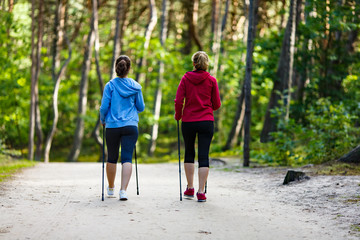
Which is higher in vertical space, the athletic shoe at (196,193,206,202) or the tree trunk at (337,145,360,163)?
the tree trunk at (337,145,360,163)

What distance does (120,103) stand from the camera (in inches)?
306

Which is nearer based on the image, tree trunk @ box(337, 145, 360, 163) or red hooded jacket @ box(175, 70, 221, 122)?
red hooded jacket @ box(175, 70, 221, 122)

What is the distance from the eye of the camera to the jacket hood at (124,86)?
7.78 m

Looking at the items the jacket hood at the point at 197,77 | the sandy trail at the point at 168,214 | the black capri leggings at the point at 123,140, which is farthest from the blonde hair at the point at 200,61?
the sandy trail at the point at 168,214

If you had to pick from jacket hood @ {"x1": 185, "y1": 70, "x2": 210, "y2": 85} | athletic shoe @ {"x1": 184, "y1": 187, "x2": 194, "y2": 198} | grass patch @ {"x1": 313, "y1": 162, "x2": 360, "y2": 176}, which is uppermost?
jacket hood @ {"x1": 185, "y1": 70, "x2": 210, "y2": 85}

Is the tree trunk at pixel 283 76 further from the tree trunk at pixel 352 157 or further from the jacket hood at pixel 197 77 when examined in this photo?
the jacket hood at pixel 197 77

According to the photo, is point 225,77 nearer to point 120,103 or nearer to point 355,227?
point 120,103

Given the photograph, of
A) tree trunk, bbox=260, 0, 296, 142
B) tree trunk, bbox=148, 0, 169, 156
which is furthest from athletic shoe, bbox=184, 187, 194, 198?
tree trunk, bbox=148, 0, 169, 156

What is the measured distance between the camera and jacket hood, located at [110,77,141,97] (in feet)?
25.5

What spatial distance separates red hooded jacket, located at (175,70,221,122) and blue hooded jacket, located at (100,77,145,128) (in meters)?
0.66

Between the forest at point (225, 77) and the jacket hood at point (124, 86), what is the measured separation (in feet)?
21.8

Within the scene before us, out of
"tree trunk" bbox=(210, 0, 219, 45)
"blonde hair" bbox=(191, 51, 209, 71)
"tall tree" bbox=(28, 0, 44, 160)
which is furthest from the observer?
"tree trunk" bbox=(210, 0, 219, 45)

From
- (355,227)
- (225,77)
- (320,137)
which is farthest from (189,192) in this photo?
(225,77)

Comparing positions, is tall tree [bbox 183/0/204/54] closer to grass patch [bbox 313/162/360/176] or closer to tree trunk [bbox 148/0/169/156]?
tree trunk [bbox 148/0/169/156]
